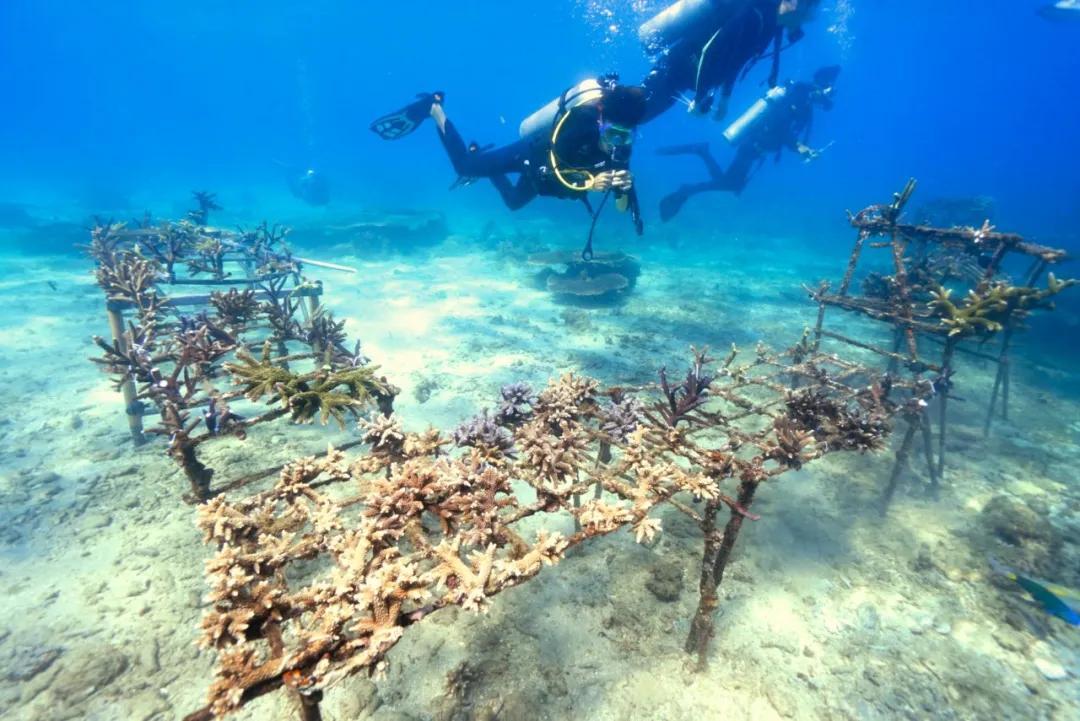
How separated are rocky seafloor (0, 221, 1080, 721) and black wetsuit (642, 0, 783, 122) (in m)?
8.24

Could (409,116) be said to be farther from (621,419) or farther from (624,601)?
(624,601)

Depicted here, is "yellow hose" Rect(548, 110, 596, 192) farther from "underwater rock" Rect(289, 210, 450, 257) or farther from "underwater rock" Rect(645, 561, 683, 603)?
"underwater rock" Rect(289, 210, 450, 257)

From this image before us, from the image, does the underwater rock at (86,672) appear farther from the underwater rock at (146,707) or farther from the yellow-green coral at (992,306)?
the yellow-green coral at (992,306)

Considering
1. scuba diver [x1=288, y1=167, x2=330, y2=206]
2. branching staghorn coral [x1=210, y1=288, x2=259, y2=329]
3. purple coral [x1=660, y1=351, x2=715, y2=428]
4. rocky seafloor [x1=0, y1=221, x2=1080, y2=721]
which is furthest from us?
scuba diver [x1=288, y1=167, x2=330, y2=206]

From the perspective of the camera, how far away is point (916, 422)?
5.61 meters

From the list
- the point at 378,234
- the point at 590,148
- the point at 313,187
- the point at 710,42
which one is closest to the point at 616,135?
the point at 590,148

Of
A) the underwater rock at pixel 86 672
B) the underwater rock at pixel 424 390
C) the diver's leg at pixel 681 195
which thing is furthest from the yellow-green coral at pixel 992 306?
the diver's leg at pixel 681 195

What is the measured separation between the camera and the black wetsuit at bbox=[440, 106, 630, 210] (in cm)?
764

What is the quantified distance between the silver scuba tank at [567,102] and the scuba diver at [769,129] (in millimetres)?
9565

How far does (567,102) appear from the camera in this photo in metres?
7.99

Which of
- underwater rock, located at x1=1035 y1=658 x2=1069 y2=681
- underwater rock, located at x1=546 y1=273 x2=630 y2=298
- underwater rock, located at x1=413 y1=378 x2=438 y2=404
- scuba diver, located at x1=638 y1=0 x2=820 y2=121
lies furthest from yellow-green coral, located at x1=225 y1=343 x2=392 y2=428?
underwater rock, located at x1=546 y1=273 x2=630 y2=298

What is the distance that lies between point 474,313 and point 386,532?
10.5 m

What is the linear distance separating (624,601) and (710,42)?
10.6 metres

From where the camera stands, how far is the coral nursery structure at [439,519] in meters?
1.97
